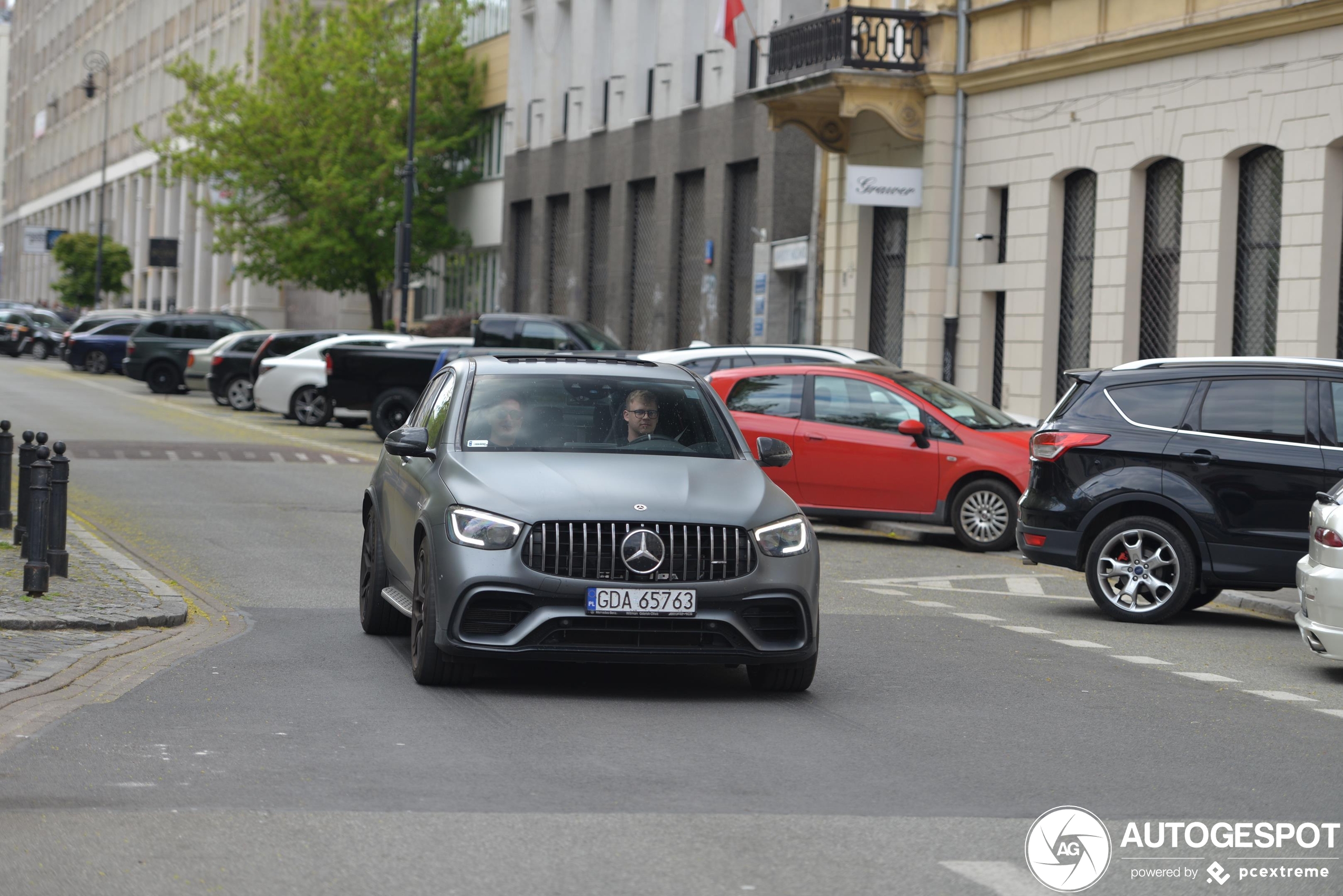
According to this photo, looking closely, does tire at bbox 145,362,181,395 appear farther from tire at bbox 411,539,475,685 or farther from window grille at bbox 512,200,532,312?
tire at bbox 411,539,475,685

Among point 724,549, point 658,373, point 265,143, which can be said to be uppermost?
point 265,143

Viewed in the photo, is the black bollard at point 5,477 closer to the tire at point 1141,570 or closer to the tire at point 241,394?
the tire at point 1141,570

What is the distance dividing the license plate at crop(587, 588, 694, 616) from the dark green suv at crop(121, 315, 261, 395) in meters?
37.5

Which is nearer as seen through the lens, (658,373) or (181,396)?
(658,373)

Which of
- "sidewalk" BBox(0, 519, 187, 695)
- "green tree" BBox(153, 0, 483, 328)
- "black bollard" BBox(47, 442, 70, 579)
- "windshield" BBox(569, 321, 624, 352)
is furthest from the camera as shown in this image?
"green tree" BBox(153, 0, 483, 328)

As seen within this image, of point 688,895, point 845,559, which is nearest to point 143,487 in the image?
point 845,559

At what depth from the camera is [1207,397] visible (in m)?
13.3

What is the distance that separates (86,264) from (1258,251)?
7812 centimetres

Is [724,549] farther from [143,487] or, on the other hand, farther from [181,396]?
[181,396]

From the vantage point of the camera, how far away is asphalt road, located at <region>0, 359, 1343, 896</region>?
6012 mm

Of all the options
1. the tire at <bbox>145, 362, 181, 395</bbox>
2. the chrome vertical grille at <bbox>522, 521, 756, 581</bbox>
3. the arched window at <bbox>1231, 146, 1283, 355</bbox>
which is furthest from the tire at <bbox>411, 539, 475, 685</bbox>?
the tire at <bbox>145, 362, 181, 395</bbox>

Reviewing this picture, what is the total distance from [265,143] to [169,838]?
5214 cm

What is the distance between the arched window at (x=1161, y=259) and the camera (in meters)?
25.6

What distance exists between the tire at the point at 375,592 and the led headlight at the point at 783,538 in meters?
2.56
